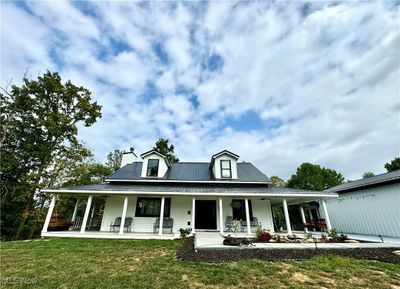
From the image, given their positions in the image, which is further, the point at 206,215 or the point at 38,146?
the point at 38,146

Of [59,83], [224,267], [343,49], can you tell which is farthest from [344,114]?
[59,83]

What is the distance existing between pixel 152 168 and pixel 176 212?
4.02 m

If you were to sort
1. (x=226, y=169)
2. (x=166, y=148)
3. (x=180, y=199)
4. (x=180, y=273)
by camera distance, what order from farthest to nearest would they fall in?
(x=166, y=148) → (x=226, y=169) → (x=180, y=199) → (x=180, y=273)

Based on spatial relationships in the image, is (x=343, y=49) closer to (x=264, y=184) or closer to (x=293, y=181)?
(x=264, y=184)

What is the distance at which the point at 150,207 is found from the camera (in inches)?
539

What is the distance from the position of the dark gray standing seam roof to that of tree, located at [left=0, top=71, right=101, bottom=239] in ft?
23.8

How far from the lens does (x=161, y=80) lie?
13.6m

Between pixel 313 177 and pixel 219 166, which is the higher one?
pixel 313 177

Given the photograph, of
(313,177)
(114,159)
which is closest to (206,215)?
(114,159)

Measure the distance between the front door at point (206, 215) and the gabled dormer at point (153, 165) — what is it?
382cm

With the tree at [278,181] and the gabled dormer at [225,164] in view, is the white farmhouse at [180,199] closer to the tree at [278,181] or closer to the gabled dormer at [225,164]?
the gabled dormer at [225,164]

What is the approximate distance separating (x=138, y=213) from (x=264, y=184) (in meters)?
9.61
